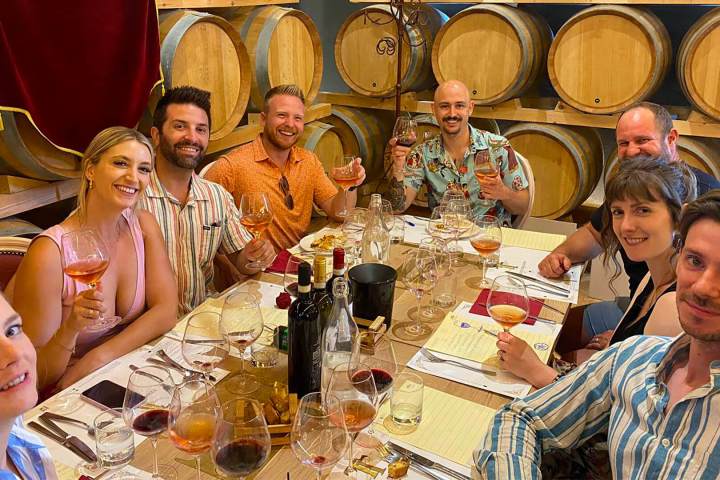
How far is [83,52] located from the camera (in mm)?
2473

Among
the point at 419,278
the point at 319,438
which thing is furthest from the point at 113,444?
the point at 419,278

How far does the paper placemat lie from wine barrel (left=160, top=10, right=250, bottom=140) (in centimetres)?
208

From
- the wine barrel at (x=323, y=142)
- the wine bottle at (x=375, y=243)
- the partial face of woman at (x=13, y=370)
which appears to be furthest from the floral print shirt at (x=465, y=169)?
the partial face of woman at (x=13, y=370)

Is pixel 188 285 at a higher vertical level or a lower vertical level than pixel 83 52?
lower

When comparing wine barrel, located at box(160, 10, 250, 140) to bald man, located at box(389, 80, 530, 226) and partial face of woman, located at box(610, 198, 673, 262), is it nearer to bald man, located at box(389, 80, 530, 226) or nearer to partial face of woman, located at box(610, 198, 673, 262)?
bald man, located at box(389, 80, 530, 226)

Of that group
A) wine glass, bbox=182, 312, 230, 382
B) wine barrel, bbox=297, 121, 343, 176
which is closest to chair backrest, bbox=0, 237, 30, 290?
wine glass, bbox=182, 312, 230, 382

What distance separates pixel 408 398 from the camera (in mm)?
1456

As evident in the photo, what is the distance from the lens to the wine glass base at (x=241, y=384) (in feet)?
5.13

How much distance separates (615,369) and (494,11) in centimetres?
315

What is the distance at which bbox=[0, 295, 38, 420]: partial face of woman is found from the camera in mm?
1044

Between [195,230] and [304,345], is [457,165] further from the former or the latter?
[304,345]

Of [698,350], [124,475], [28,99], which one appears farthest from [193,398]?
[28,99]

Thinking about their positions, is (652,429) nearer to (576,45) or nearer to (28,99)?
(28,99)

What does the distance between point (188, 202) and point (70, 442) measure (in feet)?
4.29
